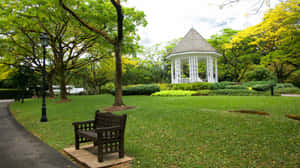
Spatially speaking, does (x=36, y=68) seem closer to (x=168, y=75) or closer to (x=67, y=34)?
(x=67, y=34)

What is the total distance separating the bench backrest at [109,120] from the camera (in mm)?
5047

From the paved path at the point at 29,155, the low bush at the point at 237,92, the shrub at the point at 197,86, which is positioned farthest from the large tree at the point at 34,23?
the low bush at the point at 237,92

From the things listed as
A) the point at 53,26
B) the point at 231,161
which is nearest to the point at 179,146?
the point at 231,161

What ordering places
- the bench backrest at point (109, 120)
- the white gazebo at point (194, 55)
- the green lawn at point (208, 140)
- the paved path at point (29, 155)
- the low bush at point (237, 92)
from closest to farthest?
1. the green lawn at point (208, 140)
2. the paved path at point (29, 155)
3. the bench backrest at point (109, 120)
4. the low bush at point (237, 92)
5. the white gazebo at point (194, 55)

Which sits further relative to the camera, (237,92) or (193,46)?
(193,46)

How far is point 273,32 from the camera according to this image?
2053 cm

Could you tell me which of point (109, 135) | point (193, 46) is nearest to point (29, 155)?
point (109, 135)

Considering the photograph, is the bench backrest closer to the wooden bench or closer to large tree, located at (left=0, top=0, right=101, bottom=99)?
the wooden bench

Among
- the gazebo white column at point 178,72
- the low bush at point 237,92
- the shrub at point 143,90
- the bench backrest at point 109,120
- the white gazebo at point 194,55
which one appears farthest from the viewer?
the gazebo white column at point 178,72

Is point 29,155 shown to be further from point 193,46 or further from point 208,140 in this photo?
point 193,46

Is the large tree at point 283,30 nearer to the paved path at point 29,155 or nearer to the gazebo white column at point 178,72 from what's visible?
the gazebo white column at point 178,72

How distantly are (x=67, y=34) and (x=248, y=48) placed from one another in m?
26.2

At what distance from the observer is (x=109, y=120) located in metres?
5.62

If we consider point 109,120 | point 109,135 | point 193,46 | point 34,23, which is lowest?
point 109,135
